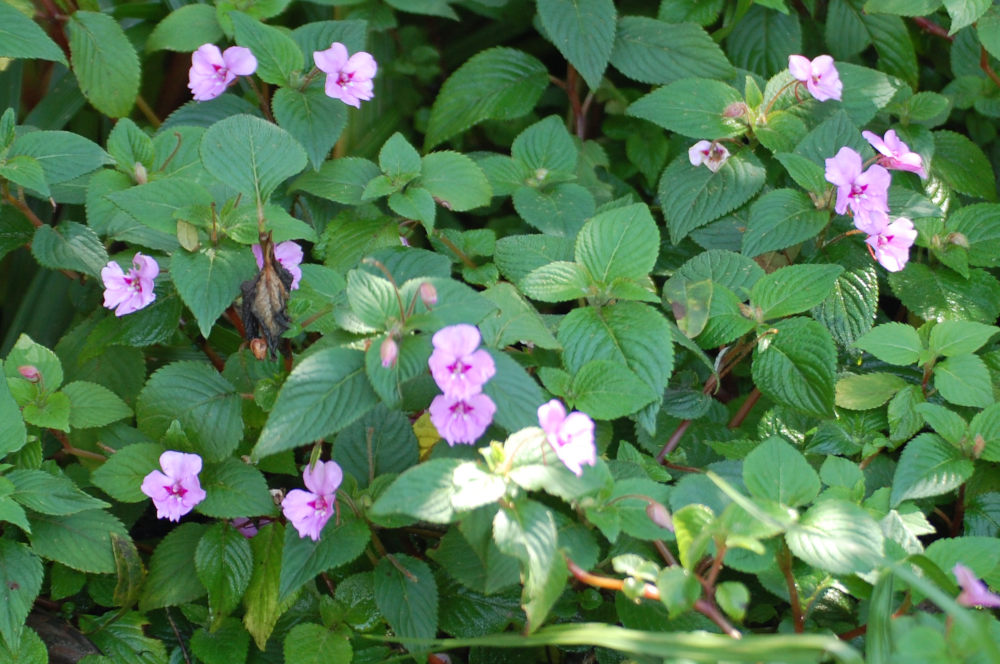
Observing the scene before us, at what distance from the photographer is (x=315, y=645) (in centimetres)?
139

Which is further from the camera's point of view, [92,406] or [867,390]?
[867,390]

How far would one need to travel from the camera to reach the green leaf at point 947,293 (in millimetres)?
1822

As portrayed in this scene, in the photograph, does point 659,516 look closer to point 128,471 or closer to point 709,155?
point 128,471

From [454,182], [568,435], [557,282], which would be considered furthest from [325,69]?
[568,435]

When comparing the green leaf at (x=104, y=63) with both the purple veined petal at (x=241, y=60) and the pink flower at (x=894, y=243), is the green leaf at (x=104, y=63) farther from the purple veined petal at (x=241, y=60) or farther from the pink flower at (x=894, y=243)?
the pink flower at (x=894, y=243)

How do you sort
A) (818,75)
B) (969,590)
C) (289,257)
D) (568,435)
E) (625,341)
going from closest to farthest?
(969,590), (568,435), (625,341), (289,257), (818,75)

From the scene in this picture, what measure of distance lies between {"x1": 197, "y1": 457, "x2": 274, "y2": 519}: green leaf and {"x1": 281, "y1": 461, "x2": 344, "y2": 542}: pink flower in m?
0.13

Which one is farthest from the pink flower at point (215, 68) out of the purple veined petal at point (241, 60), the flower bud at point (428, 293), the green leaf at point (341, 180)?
the flower bud at point (428, 293)

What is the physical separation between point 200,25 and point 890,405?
1656 mm

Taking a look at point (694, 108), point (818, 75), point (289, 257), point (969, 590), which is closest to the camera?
point (969, 590)

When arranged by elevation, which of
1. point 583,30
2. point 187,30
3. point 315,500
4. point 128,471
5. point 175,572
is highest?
point 583,30

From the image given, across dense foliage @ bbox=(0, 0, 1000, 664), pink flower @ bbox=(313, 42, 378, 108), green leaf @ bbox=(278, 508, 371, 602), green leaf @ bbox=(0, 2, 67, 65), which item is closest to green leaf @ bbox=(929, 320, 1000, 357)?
dense foliage @ bbox=(0, 0, 1000, 664)

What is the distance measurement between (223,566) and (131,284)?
19.9 inches

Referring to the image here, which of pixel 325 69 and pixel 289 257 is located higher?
pixel 325 69
